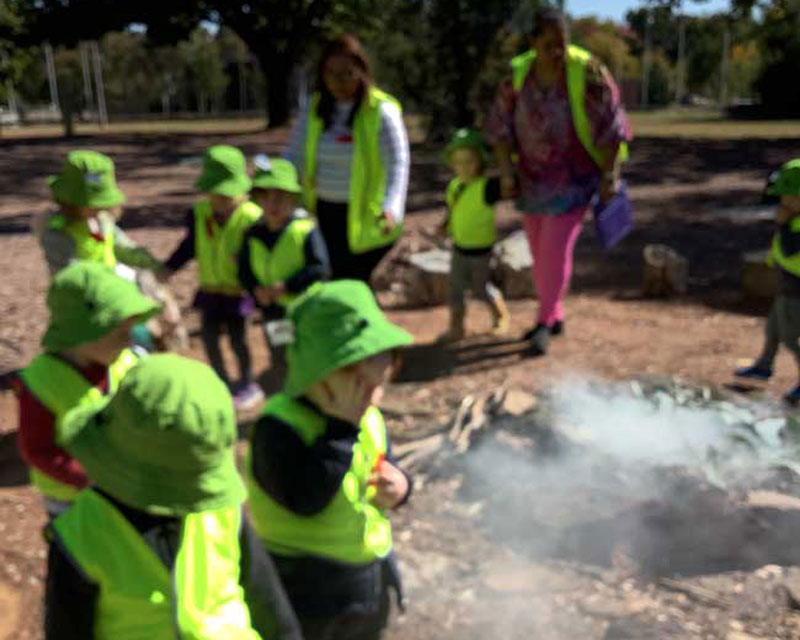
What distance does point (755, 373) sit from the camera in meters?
4.83

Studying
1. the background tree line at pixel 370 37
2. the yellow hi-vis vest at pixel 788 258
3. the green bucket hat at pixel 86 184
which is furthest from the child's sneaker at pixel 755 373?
the background tree line at pixel 370 37

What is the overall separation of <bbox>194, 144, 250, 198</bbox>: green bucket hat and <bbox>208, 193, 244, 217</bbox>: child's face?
12cm

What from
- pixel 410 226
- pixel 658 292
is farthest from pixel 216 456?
pixel 410 226

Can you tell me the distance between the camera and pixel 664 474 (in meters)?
3.52

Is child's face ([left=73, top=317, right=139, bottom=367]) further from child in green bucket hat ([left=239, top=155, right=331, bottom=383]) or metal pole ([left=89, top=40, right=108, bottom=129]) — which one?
metal pole ([left=89, top=40, right=108, bottom=129])

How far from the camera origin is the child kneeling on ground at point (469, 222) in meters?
5.54

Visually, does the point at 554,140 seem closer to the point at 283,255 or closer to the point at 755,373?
the point at 755,373

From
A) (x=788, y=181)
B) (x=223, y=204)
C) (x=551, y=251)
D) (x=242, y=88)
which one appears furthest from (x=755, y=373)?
(x=242, y=88)

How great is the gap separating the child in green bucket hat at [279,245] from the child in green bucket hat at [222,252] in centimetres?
20

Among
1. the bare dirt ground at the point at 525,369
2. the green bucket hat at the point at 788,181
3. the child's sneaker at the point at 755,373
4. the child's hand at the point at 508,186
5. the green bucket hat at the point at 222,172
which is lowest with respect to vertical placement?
the bare dirt ground at the point at 525,369

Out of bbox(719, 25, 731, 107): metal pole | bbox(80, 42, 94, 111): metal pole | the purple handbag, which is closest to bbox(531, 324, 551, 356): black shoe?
the purple handbag

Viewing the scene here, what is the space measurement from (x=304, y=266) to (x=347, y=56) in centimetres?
105

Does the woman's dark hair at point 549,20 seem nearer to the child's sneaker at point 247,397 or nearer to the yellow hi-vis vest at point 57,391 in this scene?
the child's sneaker at point 247,397

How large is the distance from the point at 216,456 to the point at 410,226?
8795mm
